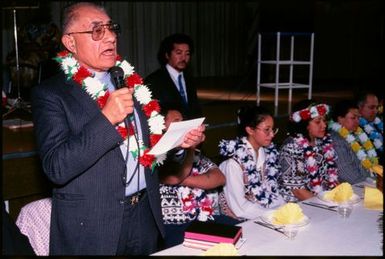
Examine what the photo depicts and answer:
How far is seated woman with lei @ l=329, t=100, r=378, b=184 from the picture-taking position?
3.68 m

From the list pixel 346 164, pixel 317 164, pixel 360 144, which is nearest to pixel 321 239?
pixel 317 164

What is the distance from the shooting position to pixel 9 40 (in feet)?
27.7

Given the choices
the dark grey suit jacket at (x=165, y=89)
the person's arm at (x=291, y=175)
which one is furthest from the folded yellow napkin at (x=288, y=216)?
the dark grey suit jacket at (x=165, y=89)

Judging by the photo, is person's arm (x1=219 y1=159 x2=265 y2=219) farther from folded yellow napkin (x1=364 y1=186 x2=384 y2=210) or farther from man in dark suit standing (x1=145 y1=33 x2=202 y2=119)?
man in dark suit standing (x1=145 y1=33 x2=202 y2=119)

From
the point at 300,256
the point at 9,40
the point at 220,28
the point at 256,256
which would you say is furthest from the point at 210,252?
the point at 220,28

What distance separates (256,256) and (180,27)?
32.7 feet

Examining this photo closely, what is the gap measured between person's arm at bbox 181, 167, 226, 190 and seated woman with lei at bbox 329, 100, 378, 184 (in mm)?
1341

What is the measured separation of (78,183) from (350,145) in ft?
9.74

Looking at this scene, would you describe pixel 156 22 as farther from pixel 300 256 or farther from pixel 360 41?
pixel 300 256

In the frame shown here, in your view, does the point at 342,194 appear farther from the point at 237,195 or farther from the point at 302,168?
the point at 302,168

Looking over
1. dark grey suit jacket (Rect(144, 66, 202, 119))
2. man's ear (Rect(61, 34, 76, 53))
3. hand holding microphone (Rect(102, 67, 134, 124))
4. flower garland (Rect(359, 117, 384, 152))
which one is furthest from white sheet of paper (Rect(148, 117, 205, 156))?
flower garland (Rect(359, 117, 384, 152))

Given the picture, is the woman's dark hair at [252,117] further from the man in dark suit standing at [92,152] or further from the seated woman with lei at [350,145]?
the man in dark suit standing at [92,152]

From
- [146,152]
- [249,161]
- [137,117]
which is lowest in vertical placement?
[249,161]

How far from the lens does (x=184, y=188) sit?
2.73m
